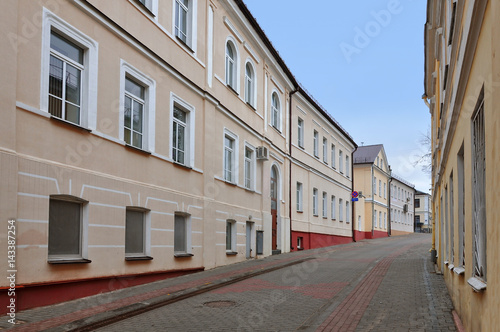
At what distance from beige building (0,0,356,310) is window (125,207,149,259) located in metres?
0.02

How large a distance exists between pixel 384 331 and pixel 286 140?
58.5ft

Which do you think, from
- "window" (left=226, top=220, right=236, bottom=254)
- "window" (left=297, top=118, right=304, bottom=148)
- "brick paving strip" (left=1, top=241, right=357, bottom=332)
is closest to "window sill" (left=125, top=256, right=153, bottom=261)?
"brick paving strip" (left=1, top=241, right=357, bottom=332)

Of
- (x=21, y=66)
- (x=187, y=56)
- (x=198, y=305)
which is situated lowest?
(x=198, y=305)

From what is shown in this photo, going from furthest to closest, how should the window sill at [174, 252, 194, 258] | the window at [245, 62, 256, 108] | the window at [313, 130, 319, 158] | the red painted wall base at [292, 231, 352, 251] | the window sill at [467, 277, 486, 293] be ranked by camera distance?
the window at [313, 130, 319, 158] < the red painted wall base at [292, 231, 352, 251] < the window at [245, 62, 256, 108] < the window sill at [174, 252, 194, 258] < the window sill at [467, 277, 486, 293]

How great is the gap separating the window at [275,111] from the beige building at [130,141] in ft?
4.86

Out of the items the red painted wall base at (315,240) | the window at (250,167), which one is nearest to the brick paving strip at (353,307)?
the window at (250,167)

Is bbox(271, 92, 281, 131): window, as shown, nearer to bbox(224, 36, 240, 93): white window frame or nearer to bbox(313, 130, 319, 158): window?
bbox(224, 36, 240, 93): white window frame

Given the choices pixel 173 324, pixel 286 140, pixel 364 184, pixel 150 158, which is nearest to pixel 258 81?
pixel 286 140

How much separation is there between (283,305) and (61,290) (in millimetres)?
4144

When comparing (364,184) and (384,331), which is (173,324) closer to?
(384,331)

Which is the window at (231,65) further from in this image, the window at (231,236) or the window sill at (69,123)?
the window sill at (69,123)

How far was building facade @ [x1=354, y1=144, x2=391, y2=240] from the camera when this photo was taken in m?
47.7

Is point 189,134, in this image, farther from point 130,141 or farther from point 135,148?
point 135,148

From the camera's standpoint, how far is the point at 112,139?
1109 centimetres
